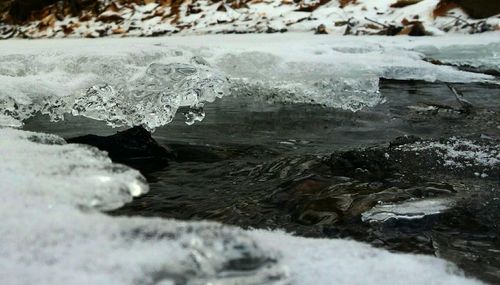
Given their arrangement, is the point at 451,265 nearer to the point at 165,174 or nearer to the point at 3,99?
the point at 165,174

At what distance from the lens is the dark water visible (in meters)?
1.56

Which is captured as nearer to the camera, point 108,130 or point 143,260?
point 143,260

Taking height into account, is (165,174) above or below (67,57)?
below

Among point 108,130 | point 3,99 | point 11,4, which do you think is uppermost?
point 11,4

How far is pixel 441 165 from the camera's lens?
86.6 inches

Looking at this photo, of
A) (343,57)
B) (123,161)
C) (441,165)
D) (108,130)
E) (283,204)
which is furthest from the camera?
(343,57)

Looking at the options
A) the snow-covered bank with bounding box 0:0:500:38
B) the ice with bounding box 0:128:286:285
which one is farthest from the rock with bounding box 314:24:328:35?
the ice with bounding box 0:128:286:285

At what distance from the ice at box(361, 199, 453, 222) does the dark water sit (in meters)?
0.03

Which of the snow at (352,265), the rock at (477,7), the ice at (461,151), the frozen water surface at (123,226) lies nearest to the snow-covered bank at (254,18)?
the rock at (477,7)

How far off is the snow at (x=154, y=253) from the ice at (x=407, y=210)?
277 mm

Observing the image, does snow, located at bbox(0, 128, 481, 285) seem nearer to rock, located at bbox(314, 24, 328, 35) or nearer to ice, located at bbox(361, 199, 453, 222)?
ice, located at bbox(361, 199, 453, 222)

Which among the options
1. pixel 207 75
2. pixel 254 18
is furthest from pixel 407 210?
pixel 254 18

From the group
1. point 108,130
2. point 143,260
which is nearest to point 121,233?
point 143,260

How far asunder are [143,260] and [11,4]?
49.3ft
